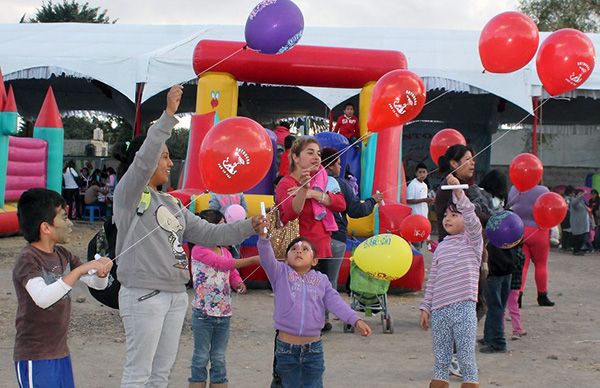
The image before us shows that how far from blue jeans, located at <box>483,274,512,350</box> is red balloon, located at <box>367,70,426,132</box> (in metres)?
1.57

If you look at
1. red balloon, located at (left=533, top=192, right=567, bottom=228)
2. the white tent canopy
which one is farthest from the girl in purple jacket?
the white tent canopy

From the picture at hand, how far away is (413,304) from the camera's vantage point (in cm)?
862

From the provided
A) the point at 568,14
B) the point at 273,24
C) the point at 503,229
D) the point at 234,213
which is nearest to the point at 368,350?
the point at 503,229

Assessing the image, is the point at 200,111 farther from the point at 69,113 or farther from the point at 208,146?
the point at 69,113

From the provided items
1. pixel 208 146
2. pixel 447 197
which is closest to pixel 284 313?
pixel 208 146

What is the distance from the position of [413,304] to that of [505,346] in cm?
222

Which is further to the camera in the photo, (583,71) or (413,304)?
(413,304)

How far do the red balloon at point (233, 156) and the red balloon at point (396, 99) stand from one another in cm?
158

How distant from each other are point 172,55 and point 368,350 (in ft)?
31.9

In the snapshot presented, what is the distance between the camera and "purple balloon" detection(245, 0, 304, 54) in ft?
16.7

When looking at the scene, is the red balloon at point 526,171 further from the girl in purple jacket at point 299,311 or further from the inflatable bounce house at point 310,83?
the girl in purple jacket at point 299,311

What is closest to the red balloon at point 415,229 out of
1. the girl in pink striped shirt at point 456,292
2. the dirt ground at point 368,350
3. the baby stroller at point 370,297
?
the baby stroller at point 370,297

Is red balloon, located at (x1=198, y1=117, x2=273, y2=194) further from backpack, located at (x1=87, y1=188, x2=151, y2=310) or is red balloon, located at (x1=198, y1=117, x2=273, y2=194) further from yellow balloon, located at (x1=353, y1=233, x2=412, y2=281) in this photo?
yellow balloon, located at (x1=353, y1=233, x2=412, y2=281)

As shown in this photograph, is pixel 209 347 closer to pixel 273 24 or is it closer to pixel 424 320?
pixel 424 320
